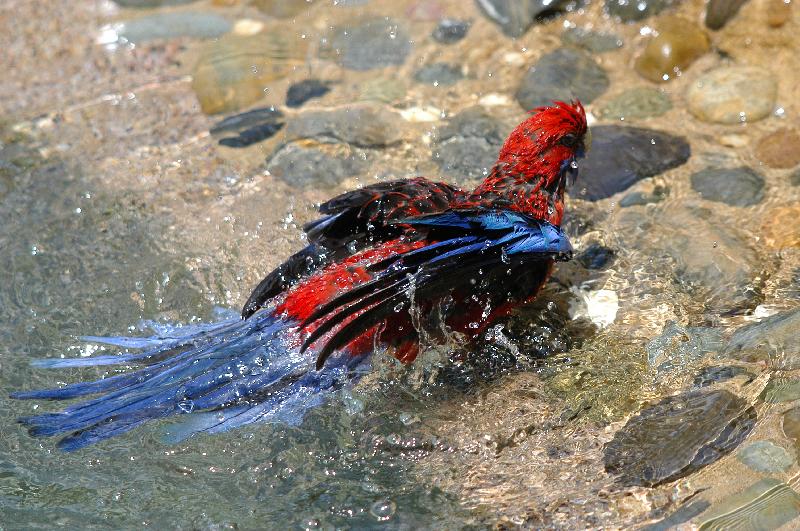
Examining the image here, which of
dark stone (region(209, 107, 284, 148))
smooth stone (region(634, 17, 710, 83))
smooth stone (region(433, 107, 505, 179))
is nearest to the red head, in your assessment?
smooth stone (region(433, 107, 505, 179))

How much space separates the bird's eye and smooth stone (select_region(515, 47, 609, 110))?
1.30m

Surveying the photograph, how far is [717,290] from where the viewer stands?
4629mm

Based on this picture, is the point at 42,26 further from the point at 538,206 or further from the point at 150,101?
the point at 538,206

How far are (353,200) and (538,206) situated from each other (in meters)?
0.91

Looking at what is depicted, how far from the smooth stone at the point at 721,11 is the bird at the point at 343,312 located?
2272 millimetres

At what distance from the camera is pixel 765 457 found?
3.62 metres

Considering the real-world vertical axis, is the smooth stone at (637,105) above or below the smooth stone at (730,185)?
above

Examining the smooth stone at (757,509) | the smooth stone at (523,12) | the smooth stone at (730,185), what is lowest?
the smooth stone at (757,509)

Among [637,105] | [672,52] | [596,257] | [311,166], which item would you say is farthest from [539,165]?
[672,52]

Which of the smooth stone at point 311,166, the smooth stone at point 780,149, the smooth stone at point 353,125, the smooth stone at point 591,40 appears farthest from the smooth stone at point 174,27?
the smooth stone at point 780,149

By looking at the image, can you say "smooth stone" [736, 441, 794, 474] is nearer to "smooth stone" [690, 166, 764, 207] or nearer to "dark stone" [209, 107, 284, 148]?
"smooth stone" [690, 166, 764, 207]

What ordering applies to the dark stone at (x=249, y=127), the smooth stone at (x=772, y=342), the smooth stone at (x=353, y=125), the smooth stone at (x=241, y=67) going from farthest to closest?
the smooth stone at (x=241, y=67) → the dark stone at (x=249, y=127) → the smooth stone at (x=353, y=125) → the smooth stone at (x=772, y=342)

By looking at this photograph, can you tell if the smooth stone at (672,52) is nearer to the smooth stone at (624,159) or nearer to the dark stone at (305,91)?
the smooth stone at (624,159)

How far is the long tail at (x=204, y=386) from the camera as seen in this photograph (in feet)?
12.7
